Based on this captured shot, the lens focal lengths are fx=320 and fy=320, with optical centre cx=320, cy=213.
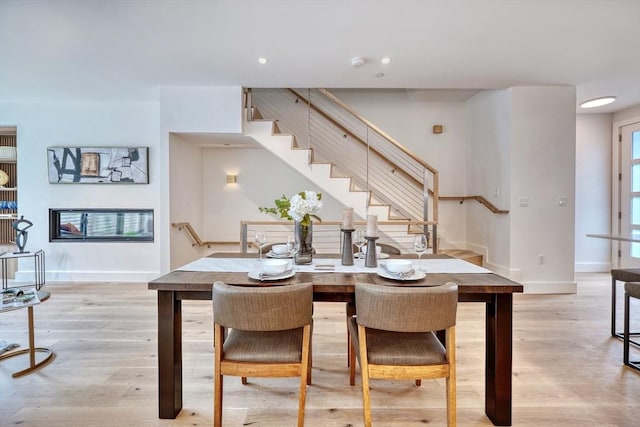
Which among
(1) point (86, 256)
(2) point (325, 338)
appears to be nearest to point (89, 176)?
(1) point (86, 256)

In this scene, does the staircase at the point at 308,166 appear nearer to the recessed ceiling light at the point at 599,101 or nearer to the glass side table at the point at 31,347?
the glass side table at the point at 31,347

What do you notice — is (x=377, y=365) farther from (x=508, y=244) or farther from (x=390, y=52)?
(x=508, y=244)

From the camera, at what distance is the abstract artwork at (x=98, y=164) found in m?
4.64

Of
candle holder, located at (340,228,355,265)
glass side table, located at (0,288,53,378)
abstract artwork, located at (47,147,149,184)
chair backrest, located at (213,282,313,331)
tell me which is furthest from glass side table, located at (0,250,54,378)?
abstract artwork, located at (47,147,149,184)

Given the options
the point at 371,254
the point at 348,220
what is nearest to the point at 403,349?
the point at 371,254

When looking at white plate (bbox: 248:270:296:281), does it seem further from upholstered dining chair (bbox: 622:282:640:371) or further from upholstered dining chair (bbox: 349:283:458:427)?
upholstered dining chair (bbox: 622:282:640:371)

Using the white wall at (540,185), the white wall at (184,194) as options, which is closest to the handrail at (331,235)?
the white wall at (184,194)

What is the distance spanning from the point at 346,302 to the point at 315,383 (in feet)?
2.45

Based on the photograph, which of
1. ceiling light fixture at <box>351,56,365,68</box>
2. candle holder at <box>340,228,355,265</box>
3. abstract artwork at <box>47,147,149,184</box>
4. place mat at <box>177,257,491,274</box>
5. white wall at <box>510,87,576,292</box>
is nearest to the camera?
place mat at <box>177,257,491,274</box>

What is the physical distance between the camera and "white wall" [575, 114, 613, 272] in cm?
533

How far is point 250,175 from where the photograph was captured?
5.82m

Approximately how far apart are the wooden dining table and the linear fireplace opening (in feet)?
11.3

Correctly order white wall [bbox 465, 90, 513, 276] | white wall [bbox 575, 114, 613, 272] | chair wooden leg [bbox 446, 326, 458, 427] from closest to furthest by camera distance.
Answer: chair wooden leg [bbox 446, 326, 458, 427]
white wall [bbox 465, 90, 513, 276]
white wall [bbox 575, 114, 613, 272]

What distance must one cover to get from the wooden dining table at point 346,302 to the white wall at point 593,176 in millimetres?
4993
